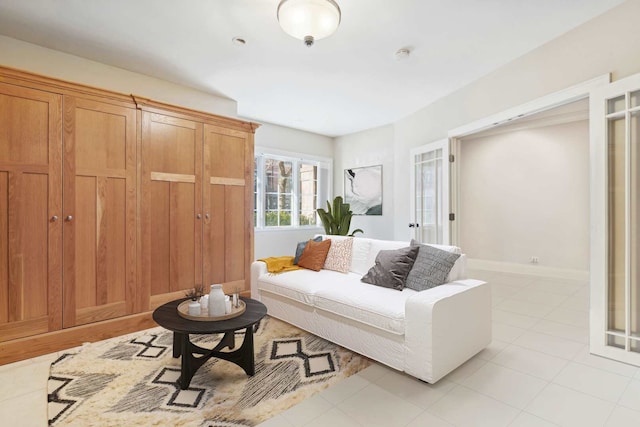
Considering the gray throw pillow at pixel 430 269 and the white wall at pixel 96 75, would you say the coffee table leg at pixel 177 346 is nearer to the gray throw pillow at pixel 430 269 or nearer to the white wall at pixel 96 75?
the gray throw pillow at pixel 430 269

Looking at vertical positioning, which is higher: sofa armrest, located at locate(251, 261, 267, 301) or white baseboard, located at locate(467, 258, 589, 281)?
sofa armrest, located at locate(251, 261, 267, 301)

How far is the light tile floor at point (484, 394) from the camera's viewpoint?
164cm

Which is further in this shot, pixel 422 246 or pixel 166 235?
pixel 166 235

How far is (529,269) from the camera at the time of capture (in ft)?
16.6

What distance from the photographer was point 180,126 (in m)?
3.16

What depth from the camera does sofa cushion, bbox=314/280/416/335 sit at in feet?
6.67

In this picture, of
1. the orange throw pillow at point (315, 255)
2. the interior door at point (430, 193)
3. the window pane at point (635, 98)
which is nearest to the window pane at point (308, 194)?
the interior door at point (430, 193)

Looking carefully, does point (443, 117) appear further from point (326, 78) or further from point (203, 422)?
point (203, 422)

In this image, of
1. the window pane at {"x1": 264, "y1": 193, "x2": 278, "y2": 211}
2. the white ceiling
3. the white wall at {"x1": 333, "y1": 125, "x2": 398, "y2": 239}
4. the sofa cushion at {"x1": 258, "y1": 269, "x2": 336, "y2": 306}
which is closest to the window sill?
the window pane at {"x1": 264, "y1": 193, "x2": 278, "y2": 211}

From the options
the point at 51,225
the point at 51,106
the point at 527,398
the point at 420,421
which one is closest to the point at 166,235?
the point at 51,225

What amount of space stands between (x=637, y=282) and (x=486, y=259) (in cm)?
350

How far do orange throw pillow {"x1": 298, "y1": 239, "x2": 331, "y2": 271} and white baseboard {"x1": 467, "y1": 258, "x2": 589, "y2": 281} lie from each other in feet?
11.8

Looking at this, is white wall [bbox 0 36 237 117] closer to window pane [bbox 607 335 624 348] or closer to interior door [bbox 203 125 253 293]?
interior door [bbox 203 125 253 293]

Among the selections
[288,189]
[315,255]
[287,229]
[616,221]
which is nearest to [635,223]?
[616,221]
